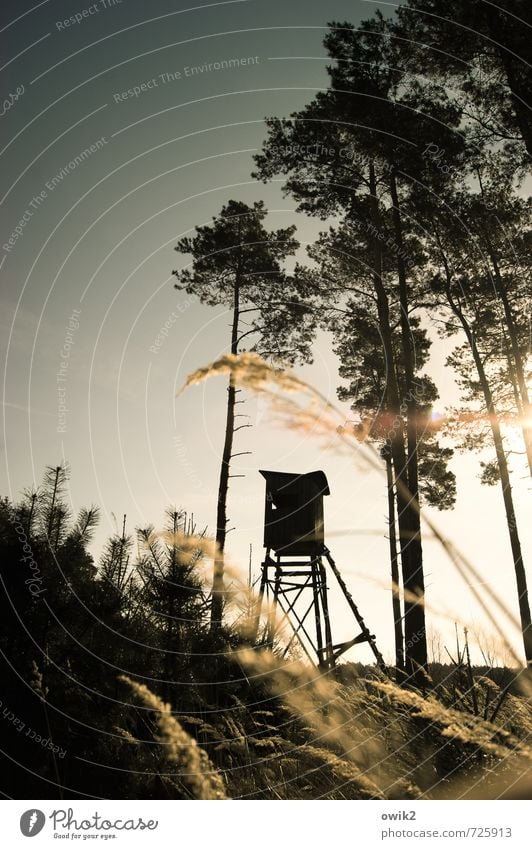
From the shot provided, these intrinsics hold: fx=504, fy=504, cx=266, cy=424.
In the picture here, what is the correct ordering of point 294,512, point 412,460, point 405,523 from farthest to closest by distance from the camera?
point 294,512 < point 412,460 < point 405,523

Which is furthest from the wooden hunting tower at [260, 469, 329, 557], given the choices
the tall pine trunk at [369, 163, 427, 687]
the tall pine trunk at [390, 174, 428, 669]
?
the tall pine trunk at [390, 174, 428, 669]

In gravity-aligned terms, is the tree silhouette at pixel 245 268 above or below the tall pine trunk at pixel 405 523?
above

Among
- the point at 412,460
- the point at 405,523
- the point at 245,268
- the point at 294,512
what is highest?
the point at 245,268

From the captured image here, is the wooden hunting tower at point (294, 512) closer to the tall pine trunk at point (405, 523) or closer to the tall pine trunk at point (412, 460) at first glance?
the tall pine trunk at point (405, 523)

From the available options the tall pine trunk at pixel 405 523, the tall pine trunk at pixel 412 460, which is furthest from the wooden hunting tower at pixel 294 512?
the tall pine trunk at pixel 412 460

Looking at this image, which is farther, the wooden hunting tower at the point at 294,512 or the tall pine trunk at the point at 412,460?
the wooden hunting tower at the point at 294,512

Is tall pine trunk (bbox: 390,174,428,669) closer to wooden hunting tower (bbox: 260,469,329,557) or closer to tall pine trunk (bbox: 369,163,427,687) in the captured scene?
tall pine trunk (bbox: 369,163,427,687)

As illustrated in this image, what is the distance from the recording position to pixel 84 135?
5.64 metres

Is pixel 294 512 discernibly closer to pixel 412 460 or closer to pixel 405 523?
pixel 405 523

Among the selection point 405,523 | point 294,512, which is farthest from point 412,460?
point 294,512

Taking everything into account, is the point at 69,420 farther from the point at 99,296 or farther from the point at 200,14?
the point at 200,14

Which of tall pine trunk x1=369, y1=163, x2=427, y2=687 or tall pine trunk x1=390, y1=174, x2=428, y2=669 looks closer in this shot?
tall pine trunk x1=369, y1=163, x2=427, y2=687
